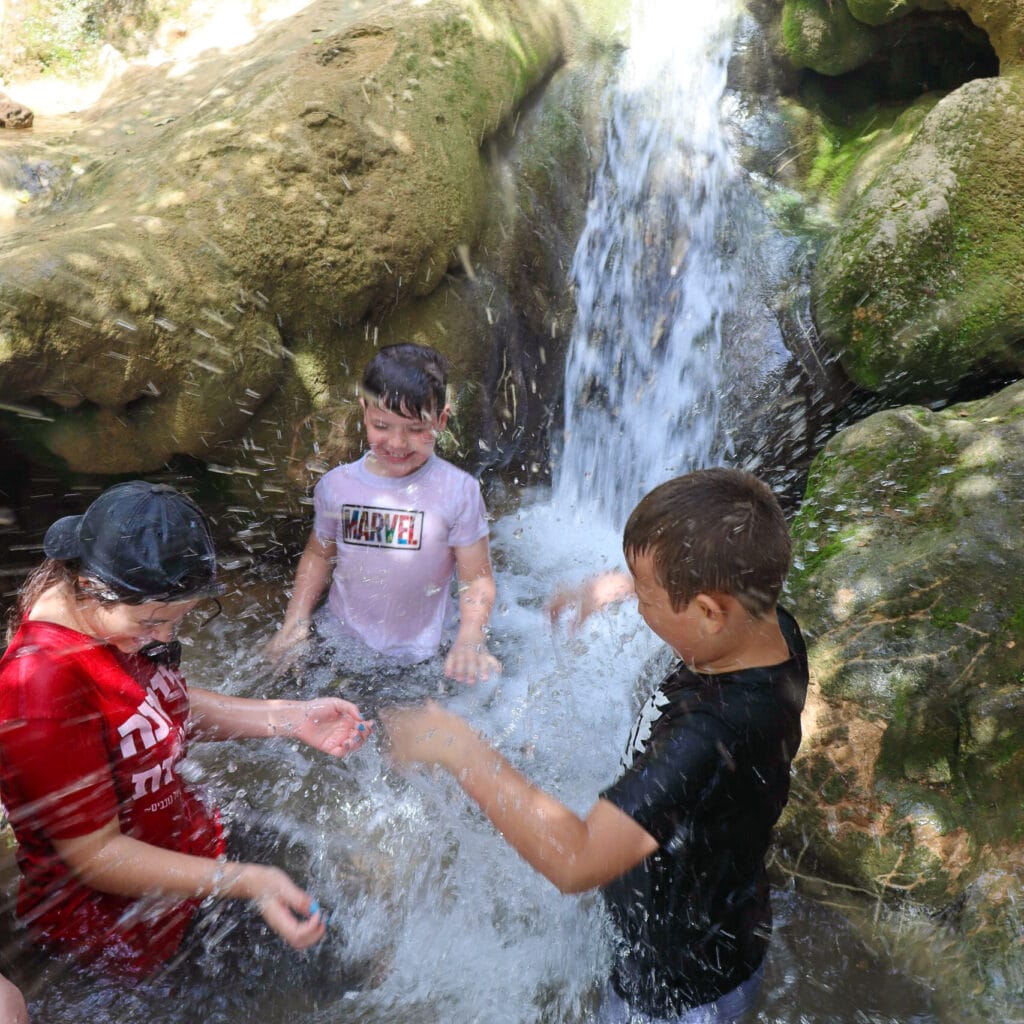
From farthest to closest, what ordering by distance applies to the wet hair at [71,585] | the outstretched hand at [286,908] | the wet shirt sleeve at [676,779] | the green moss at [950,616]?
the green moss at [950,616]
the outstretched hand at [286,908]
the wet hair at [71,585]
the wet shirt sleeve at [676,779]

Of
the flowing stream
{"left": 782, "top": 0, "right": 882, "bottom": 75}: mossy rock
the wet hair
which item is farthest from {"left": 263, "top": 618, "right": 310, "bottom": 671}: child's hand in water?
{"left": 782, "top": 0, "right": 882, "bottom": 75}: mossy rock

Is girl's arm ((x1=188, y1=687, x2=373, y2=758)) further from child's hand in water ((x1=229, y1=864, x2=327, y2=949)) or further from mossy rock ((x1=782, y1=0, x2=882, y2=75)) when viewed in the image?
mossy rock ((x1=782, y1=0, x2=882, y2=75))

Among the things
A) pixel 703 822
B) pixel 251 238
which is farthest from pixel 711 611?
pixel 251 238

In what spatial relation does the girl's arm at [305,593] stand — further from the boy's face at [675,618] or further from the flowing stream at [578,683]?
the boy's face at [675,618]

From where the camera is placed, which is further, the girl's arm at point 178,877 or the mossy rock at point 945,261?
the mossy rock at point 945,261

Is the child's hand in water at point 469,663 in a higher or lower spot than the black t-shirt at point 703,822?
lower

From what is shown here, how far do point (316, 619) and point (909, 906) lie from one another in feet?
8.07

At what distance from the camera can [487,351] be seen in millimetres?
5180

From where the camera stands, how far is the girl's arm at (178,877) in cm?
181

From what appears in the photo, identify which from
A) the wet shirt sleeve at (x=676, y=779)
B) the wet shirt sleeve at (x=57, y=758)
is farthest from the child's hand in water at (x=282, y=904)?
the wet shirt sleeve at (x=676, y=779)

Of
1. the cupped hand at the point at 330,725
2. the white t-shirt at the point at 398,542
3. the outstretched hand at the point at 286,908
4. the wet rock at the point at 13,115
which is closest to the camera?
the outstretched hand at the point at 286,908

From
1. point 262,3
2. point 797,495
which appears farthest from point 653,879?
point 262,3

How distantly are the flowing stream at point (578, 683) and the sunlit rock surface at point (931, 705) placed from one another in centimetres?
28

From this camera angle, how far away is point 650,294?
5516 millimetres
